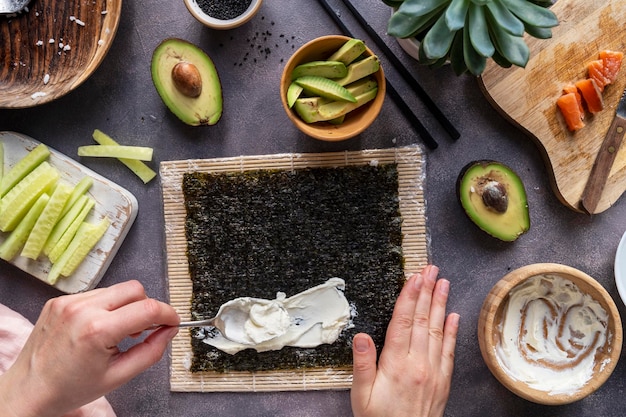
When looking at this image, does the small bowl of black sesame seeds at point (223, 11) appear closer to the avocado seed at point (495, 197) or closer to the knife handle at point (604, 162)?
the avocado seed at point (495, 197)

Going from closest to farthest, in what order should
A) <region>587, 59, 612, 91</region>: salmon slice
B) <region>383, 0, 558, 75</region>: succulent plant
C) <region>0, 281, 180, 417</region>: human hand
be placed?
<region>0, 281, 180, 417</region>: human hand < <region>383, 0, 558, 75</region>: succulent plant < <region>587, 59, 612, 91</region>: salmon slice

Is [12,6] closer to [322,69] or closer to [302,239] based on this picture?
[322,69]

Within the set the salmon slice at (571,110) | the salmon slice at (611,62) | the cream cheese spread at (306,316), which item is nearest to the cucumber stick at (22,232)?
the cream cheese spread at (306,316)

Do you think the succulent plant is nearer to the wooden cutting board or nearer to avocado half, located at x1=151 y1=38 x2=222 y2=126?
the wooden cutting board

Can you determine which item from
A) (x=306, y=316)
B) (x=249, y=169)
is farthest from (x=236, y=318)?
(x=249, y=169)

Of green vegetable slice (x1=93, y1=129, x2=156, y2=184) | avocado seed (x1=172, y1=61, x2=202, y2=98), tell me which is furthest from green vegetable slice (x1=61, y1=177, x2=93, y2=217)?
avocado seed (x1=172, y1=61, x2=202, y2=98)

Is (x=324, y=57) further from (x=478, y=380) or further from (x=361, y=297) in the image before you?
(x=478, y=380)
